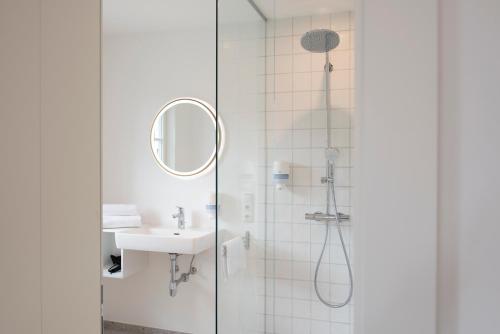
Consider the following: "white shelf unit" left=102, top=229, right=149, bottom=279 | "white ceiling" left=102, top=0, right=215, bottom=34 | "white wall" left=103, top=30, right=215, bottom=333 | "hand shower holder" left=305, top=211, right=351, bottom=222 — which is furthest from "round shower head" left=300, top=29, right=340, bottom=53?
"white shelf unit" left=102, top=229, right=149, bottom=279

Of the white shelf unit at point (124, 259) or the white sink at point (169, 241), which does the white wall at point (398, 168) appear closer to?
the white sink at point (169, 241)

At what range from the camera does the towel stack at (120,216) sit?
2641mm

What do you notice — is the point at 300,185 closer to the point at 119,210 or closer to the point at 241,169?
the point at 241,169

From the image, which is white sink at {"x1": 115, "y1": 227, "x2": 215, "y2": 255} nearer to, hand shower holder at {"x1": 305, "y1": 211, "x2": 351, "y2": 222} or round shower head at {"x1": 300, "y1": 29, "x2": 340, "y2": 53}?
hand shower holder at {"x1": 305, "y1": 211, "x2": 351, "y2": 222}

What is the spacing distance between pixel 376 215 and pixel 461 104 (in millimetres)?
161

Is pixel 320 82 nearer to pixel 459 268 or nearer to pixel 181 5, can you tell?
pixel 181 5

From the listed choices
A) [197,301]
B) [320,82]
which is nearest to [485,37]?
[320,82]

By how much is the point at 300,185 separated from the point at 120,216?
1455 mm

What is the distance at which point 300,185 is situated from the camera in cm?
231

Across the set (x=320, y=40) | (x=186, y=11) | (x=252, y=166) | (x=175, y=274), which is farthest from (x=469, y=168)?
(x=175, y=274)

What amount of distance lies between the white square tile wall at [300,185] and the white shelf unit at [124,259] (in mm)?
1053

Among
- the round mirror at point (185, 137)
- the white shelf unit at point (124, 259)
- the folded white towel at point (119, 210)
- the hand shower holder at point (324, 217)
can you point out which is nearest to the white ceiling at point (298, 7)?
the round mirror at point (185, 137)

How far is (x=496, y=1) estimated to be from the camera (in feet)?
1.25

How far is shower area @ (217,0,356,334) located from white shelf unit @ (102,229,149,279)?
1038 mm
